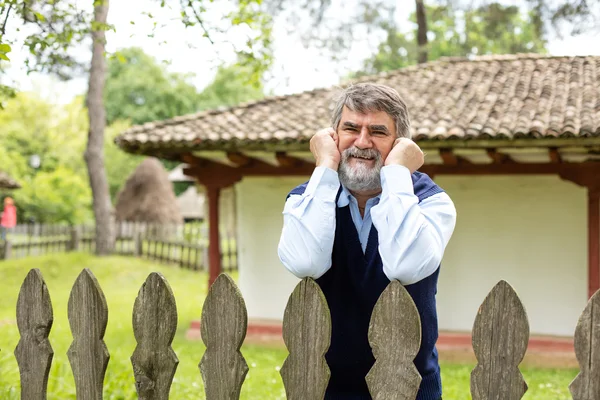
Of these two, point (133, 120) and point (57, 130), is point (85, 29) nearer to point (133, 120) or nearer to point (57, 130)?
point (57, 130)

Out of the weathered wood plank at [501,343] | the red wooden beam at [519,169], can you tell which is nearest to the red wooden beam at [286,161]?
the red wooden beam at [519,169]

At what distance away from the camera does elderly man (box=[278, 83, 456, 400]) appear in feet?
6.72

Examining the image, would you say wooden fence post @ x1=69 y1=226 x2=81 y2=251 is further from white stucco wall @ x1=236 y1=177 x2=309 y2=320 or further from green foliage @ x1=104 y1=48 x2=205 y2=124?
green foliage @ x1=104 y1=48 x2=205 y2=124

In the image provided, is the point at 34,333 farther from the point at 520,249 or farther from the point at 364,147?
the point at 520,249

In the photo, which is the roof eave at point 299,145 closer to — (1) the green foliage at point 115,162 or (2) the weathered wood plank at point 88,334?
(2) the weathered wood plank at point 88,334

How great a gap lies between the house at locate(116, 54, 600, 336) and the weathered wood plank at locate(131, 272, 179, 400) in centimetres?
662

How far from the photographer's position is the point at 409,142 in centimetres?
227

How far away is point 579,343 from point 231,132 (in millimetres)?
7976

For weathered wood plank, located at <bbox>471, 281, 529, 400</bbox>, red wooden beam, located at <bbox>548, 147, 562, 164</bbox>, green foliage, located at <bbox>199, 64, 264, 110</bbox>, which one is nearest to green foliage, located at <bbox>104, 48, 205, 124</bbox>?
green foliage, located at <bbox>199, 64, 264, 110</bbox>

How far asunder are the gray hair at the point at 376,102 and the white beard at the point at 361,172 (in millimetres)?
133

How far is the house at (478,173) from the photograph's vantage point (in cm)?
875

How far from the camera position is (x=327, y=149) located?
2340 millimetres

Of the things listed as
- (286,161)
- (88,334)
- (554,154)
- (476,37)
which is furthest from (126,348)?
(476,37)

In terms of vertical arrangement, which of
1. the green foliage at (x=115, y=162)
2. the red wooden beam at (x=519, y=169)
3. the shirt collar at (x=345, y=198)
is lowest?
the shirt collar at (x=345, y=198)
